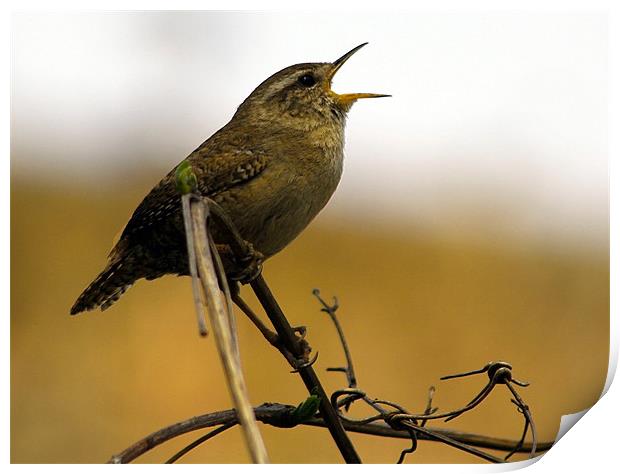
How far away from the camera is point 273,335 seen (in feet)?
2.91

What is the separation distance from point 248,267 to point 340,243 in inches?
19.8

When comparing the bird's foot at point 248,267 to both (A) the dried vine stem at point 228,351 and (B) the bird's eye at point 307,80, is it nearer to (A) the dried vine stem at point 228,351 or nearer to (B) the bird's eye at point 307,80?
(A) the dried vine stem at point 228,351

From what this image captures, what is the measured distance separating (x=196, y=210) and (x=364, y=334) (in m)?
0.74

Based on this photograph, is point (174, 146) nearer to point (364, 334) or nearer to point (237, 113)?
point (237, 113)

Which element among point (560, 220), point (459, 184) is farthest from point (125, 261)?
point (560, 220)

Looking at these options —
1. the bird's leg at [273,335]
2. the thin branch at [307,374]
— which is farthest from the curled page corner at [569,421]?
the thin branch at [307,374]

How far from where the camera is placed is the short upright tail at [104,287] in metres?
1.10

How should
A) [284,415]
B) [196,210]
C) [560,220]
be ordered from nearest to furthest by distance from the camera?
[196,210]
[284,415]
[560,220]

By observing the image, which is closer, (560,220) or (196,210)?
(196,210)

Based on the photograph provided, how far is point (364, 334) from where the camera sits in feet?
4.07

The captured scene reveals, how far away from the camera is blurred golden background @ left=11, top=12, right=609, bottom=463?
1154 millimetres

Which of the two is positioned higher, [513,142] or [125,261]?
[513,142]

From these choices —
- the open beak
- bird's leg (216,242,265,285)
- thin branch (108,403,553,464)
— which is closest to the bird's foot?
bird's leg (216,242,265,285)

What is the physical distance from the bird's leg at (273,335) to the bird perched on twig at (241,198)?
10 cm
